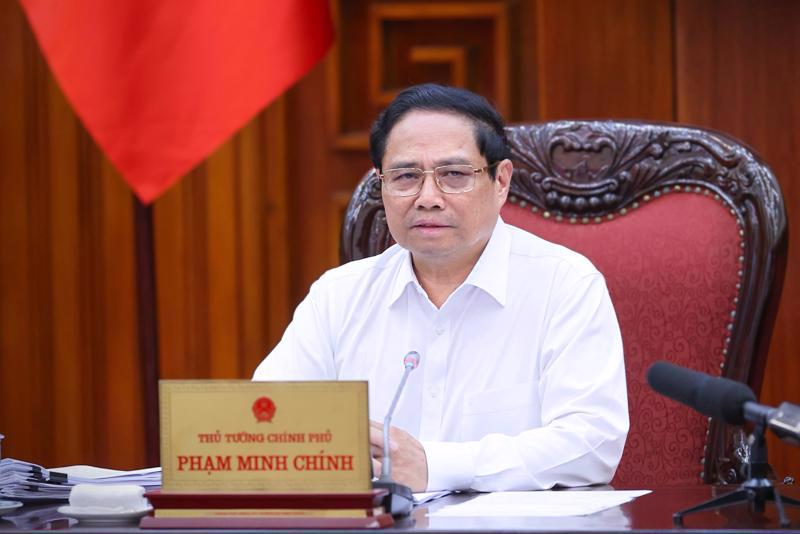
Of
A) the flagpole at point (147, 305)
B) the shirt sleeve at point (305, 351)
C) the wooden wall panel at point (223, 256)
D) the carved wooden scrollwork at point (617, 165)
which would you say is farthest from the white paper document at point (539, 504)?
the wooden wall panel at point (223, 256)

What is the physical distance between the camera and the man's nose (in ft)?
6.76

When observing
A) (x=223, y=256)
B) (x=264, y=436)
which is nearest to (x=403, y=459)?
(x=264, y=436)

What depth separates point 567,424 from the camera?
1.84 meters

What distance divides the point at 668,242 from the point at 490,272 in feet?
1.14

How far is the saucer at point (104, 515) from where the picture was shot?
1.37 metres

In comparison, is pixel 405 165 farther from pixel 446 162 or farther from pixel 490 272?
pixel 490 272

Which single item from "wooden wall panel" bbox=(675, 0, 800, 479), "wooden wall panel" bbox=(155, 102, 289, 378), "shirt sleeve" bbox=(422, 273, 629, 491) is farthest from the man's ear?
"wooden wall panel" bbox=(155, 102, 289, 378)

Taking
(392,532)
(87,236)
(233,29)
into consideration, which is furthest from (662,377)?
(87,236)

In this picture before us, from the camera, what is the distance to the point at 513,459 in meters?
1.74

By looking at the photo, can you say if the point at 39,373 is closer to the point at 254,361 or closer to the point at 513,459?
the point at 254,361

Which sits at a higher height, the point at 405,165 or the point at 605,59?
the point at 605,59

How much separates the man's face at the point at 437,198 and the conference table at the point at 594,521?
27.0 inches

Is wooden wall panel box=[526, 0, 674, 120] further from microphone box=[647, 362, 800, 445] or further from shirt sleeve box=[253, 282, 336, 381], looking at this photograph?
microphone box=[647, 362, 800, 445]

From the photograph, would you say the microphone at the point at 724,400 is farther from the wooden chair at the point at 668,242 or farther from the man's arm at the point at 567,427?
the wooden chair at the point at 668,242
